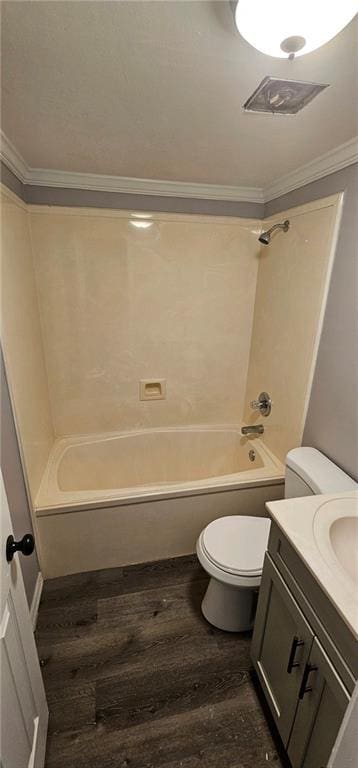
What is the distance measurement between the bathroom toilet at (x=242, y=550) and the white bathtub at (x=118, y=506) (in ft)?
0.88

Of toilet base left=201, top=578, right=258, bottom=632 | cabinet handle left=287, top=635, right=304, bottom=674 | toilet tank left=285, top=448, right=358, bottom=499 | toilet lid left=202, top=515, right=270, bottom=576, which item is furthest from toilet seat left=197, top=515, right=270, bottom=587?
cabinet handle left=287, top=635, right=304, bottom=674

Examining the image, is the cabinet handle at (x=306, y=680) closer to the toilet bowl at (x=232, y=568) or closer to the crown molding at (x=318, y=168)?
the toilet bowl at (x=232, y=568)

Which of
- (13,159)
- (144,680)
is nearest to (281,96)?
(13,159)

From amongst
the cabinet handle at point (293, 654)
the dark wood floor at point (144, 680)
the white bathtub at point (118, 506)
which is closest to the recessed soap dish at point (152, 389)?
the white bathtub at point (118, 506)

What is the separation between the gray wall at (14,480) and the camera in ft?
4.25

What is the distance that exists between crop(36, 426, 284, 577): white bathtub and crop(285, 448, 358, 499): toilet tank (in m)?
0.36

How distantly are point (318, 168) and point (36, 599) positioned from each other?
8.12ft

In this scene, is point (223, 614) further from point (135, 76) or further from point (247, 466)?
point (135, 76)

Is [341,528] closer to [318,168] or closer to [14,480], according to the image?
[14,480]

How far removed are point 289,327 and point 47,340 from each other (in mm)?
1495

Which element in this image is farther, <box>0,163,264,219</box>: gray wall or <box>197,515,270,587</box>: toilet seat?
<box>0,163,264,219</box>: gray wall

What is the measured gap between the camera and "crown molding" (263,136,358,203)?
1332 millimetres

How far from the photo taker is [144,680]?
132 centimetres

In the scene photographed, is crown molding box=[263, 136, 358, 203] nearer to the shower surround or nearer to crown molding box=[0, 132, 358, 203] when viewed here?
Answer: crown molding box=[0, 132, 358, 203]
